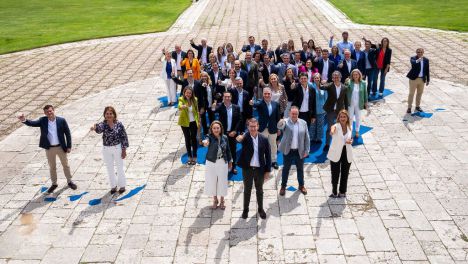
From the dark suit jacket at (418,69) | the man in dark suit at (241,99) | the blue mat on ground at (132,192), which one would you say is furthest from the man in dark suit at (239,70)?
the dark suit jacket at (418,69)

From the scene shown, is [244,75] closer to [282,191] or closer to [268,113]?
[268,113]

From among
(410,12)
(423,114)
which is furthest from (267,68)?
(410,12)

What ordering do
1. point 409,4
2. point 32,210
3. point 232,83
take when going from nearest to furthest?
1. point 32,210
2. point 232,83
3. point 409,4

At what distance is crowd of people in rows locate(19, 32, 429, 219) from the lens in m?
8.55

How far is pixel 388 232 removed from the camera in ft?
26.1

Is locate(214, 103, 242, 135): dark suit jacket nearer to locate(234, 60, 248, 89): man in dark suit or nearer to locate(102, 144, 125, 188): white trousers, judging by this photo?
locate(234, 60, 248, 89): man in dark suit

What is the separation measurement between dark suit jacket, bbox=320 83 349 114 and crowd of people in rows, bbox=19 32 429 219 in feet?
0.08

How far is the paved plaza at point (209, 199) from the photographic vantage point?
764 cm

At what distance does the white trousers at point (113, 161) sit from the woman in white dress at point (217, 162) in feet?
6.88

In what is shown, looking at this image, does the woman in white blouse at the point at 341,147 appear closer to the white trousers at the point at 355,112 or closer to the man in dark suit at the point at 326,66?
the white trousers at the point at 355,112

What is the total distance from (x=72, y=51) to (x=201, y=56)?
10.3 metres

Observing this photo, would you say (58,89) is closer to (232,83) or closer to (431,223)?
(232,83)

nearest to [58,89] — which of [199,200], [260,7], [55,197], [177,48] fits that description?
[177,48]

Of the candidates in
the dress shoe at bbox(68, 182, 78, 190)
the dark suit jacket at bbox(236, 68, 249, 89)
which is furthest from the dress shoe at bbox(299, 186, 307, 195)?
the dress shoe at bbox(68, 182, 78, 190)
